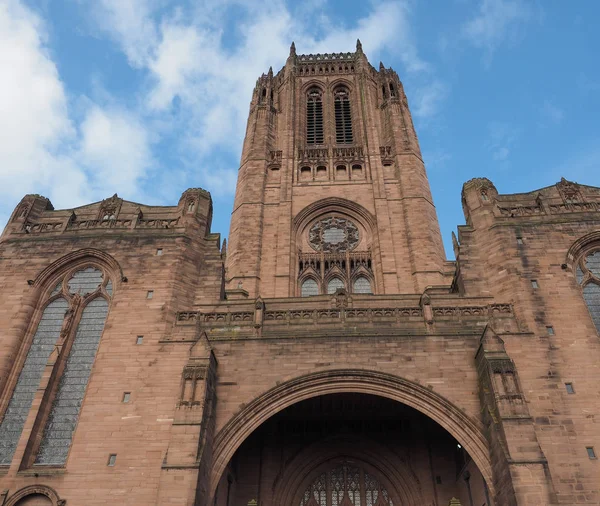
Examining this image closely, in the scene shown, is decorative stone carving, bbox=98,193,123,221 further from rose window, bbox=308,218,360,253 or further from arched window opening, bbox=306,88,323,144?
arched window opening, bbox=306,88,323,144

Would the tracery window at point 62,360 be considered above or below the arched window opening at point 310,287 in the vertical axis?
below

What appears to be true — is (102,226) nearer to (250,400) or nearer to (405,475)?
(250,400)

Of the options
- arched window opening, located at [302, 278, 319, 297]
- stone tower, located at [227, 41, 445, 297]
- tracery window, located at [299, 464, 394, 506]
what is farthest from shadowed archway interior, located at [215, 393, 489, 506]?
arched window opening, located at [302, 278, 319, 297]

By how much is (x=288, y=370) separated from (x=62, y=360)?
23.6ft

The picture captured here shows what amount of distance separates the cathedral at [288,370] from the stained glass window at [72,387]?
0.18 feet

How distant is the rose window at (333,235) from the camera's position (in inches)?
1139

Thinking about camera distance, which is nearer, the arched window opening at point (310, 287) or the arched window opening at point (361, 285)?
the arched window opening at point (361, 285)

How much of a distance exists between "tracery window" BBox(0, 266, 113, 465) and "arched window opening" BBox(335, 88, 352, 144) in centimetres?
2012

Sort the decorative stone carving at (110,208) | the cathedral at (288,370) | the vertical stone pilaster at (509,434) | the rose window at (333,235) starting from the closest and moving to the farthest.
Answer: the vertical stone pilaster at (509,434)
the cathedral at (288,370)
the decorative stone carving at (110,208)
the rose window at (333,235)

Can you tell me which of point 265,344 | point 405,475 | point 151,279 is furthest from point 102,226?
point 405,475

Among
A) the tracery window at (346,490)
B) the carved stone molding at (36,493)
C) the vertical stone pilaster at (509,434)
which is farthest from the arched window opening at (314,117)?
the carved stone molding at (36,493)

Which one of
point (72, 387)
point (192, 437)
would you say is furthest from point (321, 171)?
point (192, 437)

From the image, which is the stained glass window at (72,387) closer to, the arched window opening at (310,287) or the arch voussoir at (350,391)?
the arch voussoir at (350,391)

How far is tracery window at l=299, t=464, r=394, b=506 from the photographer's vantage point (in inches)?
720
